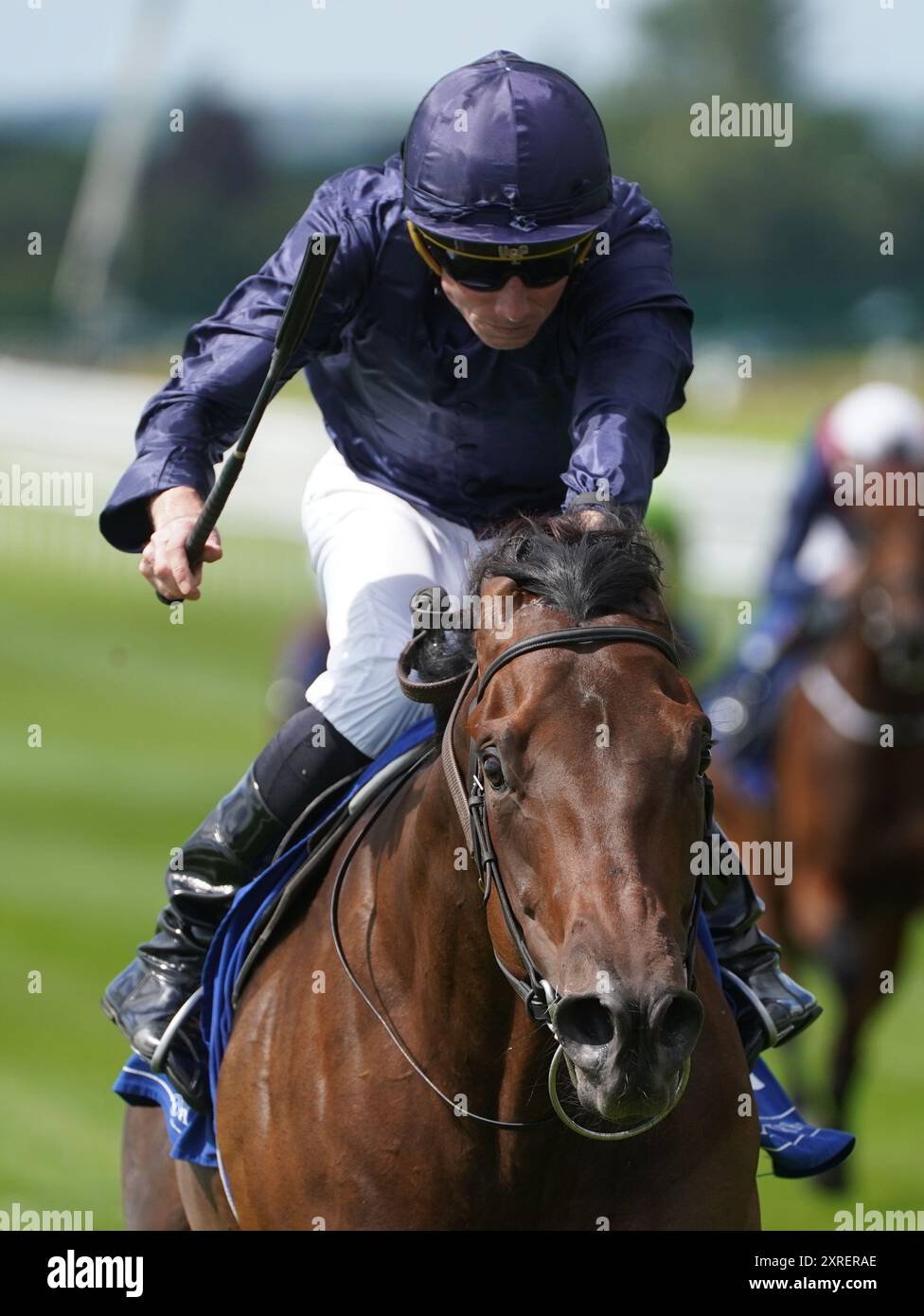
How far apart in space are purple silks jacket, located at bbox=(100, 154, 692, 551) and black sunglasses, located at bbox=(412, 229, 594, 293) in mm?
214

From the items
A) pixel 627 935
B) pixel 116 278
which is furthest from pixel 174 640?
pixel 116 278

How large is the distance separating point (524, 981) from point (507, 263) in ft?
4.49

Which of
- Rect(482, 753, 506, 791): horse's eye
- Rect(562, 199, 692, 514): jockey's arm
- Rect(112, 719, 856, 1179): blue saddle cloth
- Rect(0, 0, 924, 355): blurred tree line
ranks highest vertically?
Rect(0, 0, 924, 355): blurred tree line

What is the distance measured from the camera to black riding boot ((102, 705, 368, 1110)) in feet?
14.7

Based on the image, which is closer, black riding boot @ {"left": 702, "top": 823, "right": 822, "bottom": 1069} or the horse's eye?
the horse's eye

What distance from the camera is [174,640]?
68.2 feet

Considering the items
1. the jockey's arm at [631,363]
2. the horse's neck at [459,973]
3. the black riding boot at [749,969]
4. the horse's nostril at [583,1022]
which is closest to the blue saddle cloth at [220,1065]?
the black riding boot at [749,969]

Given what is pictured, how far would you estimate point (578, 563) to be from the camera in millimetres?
3500

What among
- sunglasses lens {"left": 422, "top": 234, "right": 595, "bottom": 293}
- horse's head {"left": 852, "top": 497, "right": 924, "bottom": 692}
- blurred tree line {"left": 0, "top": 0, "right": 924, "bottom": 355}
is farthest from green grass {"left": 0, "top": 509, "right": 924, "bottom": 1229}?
blurred tree line {"left": 0, "top": 0, "right": 924, "bottom": 355}

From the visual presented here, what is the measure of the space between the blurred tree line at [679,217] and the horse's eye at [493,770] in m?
38.1

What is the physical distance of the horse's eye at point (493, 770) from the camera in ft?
11.1

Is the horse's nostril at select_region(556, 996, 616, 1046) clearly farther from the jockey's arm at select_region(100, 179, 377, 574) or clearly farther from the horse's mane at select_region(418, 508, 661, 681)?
the jockey's arm at select_region(100, 179, 377, 574)

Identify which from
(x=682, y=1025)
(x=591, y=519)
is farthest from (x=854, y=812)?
(x=682, y=1025)
